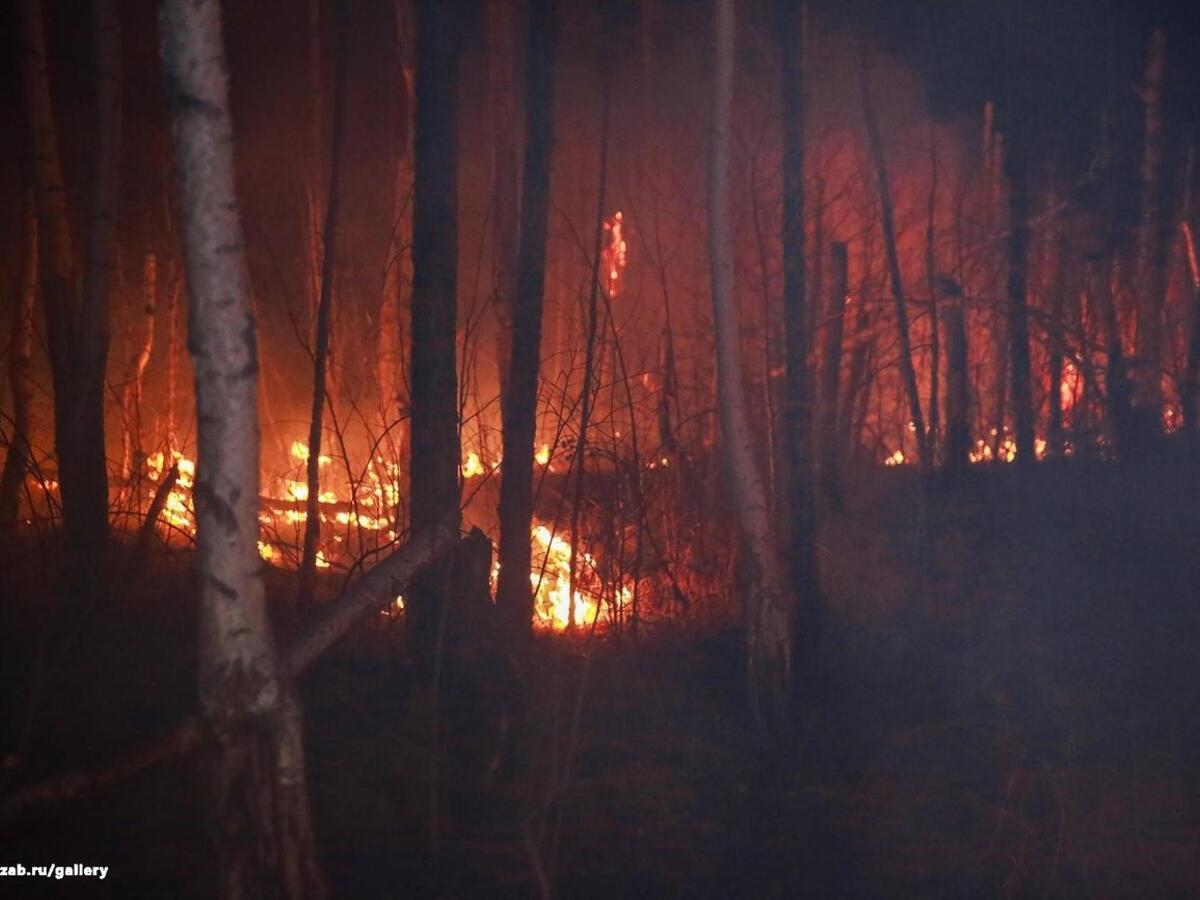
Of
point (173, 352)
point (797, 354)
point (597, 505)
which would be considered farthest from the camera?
point (173, 352)

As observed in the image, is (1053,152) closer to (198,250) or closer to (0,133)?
(0,133)

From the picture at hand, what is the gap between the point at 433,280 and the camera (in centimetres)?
781

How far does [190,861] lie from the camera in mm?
5367

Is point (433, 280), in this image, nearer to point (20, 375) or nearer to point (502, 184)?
point (20, 375)

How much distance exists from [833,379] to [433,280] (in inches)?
259

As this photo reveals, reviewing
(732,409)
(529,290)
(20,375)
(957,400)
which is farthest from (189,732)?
(957,400)

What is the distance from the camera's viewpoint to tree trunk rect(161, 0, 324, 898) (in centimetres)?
420

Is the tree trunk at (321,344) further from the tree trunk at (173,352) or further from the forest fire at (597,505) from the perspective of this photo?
the tree trunk at (173,352)

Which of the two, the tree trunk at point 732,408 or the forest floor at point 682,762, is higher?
the tree trunk at point 732,408

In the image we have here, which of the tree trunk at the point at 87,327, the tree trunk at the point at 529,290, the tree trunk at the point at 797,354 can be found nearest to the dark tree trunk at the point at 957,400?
the tree trunk at the point at 797,354

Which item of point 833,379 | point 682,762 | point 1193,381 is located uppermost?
point 1193,381

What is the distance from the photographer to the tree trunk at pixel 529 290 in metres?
8.90

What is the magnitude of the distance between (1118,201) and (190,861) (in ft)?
53.6

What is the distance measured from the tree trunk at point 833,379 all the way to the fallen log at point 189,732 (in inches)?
299
